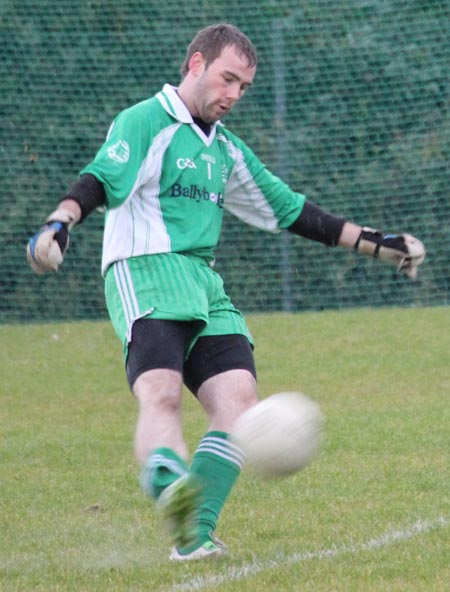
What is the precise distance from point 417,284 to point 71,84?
12.6ft

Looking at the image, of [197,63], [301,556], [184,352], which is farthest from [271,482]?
[197,63]

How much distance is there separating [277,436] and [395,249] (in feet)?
3.28

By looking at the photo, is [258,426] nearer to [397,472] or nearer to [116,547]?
[116,547]

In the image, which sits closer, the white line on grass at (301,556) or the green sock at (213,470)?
the white line on grass at (301,556)

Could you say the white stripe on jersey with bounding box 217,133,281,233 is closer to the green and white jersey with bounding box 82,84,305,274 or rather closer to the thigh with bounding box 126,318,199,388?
the green and white jersey with bounding box 82,84,305,274

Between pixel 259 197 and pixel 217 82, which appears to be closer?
pixel 217 82

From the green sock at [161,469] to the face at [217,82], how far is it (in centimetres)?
115

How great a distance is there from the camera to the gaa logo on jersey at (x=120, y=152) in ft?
13.8

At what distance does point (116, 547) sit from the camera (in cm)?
487

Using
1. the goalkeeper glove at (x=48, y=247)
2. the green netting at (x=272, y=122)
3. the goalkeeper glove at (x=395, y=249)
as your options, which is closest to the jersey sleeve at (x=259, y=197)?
the goalkeeper glove at (x=395, y=249)

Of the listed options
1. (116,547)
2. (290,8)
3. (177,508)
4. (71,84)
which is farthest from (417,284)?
(177,508)

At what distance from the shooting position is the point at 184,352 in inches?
172

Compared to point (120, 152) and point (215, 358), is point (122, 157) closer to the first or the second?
point (120, 152)

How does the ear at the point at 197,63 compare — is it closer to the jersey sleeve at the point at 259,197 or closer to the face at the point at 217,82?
the face at the point at 217,82
